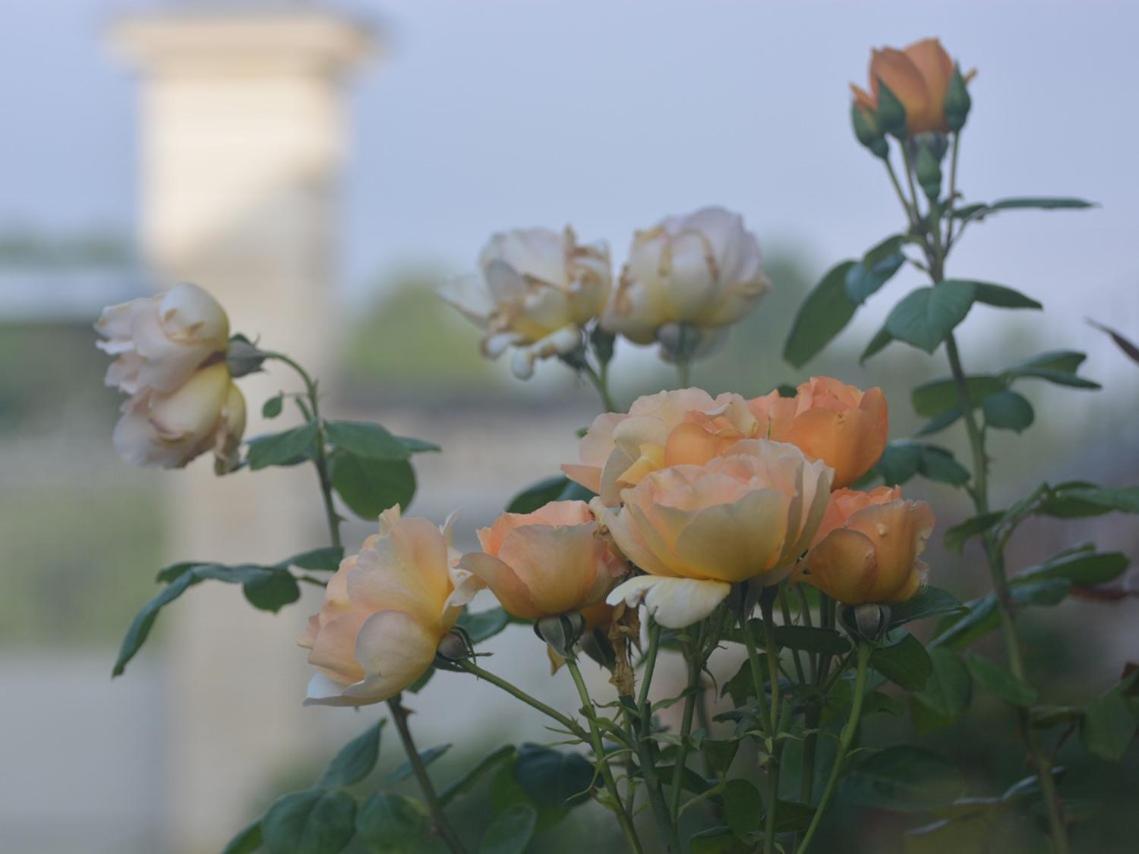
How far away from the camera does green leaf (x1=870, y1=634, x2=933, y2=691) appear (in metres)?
0.45

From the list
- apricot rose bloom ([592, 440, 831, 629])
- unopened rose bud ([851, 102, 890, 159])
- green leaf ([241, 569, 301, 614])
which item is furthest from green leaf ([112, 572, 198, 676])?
unopened rose bud ([851, 102, 890, 159])

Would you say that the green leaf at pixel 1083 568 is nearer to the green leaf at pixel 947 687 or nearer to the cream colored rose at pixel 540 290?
the green leaf at pixel 947 687

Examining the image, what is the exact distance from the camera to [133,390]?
1.95ft

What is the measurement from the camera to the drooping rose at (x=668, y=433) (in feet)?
1.32

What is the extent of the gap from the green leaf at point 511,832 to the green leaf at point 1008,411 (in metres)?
0.33

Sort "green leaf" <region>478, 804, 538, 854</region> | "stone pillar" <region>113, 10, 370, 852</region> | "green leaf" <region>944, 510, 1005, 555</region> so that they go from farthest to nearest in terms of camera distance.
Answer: "stone pillar" <region>113, 10, 370, 852</region>
"green leaf" <region>944, 510, 1005, 555</region>
"green leaf" <region>478, 804, 538, 854</region>

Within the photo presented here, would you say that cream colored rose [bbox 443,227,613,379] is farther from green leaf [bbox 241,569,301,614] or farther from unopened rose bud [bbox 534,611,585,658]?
unopened rose bud [bbox 534,611,585,658]

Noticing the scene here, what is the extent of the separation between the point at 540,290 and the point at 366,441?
0.13m

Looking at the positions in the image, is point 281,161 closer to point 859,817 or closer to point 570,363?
point 859,817

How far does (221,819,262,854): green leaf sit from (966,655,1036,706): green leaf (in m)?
0.33

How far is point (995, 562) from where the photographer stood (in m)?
0.65

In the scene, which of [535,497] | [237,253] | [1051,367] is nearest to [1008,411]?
[1051,367]

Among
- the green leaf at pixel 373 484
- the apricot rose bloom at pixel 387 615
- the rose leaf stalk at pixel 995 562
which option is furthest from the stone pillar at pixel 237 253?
the apricot rose bloom at pixel 387 615

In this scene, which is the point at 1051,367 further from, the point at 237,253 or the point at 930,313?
the point at 237,253
